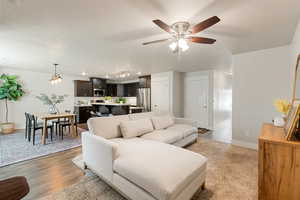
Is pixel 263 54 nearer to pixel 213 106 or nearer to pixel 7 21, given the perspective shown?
pixel 213 106

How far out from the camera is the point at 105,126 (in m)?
2.57

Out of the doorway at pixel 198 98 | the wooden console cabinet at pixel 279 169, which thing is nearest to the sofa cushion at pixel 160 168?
the wooden console cabinet at pixel 279 169

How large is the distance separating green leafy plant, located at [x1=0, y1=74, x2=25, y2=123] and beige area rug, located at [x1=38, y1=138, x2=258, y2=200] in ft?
14.2

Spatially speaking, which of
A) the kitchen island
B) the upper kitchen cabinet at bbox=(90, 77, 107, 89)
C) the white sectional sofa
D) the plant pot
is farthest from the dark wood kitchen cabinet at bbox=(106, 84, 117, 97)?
the white sectional sofa

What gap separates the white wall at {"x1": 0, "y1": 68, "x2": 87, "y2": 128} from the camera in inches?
211

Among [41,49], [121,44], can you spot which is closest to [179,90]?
[121,44]

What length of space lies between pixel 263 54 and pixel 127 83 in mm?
6546

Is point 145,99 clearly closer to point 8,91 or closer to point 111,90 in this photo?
point 111,90

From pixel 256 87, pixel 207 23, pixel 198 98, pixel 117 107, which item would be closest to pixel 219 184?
pixel 207 23

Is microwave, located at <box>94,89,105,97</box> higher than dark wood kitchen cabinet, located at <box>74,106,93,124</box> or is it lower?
higher

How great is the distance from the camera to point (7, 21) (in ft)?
6.45

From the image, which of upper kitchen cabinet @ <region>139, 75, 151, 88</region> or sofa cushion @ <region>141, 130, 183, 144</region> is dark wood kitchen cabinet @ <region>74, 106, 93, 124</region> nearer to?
upper kitchen cabinet @ <region>139, 75, 151, 88</region>

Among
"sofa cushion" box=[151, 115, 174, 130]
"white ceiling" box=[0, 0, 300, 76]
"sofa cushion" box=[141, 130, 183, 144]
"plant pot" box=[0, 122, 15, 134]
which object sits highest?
"white ceiling" box=[0, 0, 300, 76]

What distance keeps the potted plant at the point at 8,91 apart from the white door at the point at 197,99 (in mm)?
6800
